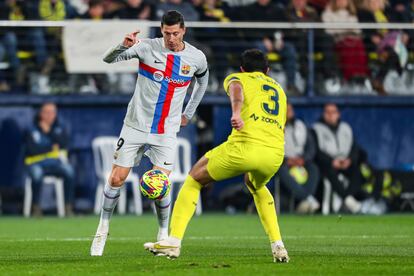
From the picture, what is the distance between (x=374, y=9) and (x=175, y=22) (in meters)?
12.1

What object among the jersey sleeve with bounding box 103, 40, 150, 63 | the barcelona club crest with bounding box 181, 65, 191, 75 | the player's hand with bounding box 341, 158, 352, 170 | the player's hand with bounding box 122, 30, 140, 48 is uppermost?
the player's hand with bounding box 122, 30, 140, 48

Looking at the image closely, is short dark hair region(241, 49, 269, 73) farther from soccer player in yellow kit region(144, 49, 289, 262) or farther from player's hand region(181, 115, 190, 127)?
player's hand region(181, 115, 190, 127)

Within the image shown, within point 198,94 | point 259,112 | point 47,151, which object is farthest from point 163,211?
point 47,151

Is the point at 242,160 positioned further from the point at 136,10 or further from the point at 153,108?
the point at 136,10

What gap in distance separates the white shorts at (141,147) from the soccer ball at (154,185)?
0.45 meters

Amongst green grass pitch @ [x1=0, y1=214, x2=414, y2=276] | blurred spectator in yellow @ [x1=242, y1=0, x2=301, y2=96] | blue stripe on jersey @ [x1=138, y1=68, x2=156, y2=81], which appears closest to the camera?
green grass pitch @ [x1=0, y1=214, x2=414, y2=276]

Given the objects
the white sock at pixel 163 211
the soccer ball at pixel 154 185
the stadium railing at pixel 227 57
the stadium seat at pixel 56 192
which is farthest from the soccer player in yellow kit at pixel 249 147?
the stadium railing at pixel 227 57

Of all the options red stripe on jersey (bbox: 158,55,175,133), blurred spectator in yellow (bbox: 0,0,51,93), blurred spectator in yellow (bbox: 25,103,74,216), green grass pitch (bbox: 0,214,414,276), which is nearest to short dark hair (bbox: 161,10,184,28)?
red stripe on jersey (bbox: 158,55,175,133)

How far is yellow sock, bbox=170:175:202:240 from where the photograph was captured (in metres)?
10.4

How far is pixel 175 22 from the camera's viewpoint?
1102cm

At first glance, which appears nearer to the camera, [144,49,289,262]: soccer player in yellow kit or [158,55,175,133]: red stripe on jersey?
[144,49,289,262]: soccer player in yellow kit

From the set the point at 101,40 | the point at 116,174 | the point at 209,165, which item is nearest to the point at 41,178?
the point at 101,40

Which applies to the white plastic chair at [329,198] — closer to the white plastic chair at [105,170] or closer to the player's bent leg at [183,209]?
the white plastic chair at [105,170]

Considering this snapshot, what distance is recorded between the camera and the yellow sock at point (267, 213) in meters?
10.4
